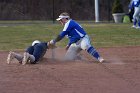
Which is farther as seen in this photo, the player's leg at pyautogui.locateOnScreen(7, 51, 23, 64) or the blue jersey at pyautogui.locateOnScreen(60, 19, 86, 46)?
the blue jersey at pyautogui.locateOnScreen(60, 19, 86, 46)

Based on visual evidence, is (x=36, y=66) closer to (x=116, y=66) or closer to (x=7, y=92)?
(x=116, y=66)

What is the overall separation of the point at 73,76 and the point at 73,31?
3.02 meters

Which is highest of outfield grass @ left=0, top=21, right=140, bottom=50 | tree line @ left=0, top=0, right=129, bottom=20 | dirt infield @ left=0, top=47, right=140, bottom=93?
dirt infield @ left=0, top=47, right=140, bottom=93

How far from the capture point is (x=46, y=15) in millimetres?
43969

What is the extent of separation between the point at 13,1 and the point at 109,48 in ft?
84.7

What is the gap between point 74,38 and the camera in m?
15.9

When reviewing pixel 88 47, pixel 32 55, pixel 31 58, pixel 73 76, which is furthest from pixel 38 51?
pixel 73 76

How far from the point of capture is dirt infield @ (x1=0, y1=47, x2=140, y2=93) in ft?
37.2

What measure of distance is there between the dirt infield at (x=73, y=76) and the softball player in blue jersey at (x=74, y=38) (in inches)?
11.4

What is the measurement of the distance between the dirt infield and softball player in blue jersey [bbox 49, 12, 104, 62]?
0.95 ft

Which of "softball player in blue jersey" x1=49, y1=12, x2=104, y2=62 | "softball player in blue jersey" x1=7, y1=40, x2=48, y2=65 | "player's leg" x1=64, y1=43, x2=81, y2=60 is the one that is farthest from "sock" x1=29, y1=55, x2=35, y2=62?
"player's leg" x1=64, y1=43, x2=81, y2=60

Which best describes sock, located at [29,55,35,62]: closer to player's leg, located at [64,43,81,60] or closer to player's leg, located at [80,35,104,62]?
player's leg, located at [64,43,81,60]

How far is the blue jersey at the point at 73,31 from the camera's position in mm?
15648

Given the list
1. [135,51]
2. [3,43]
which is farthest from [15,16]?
[135,51]
